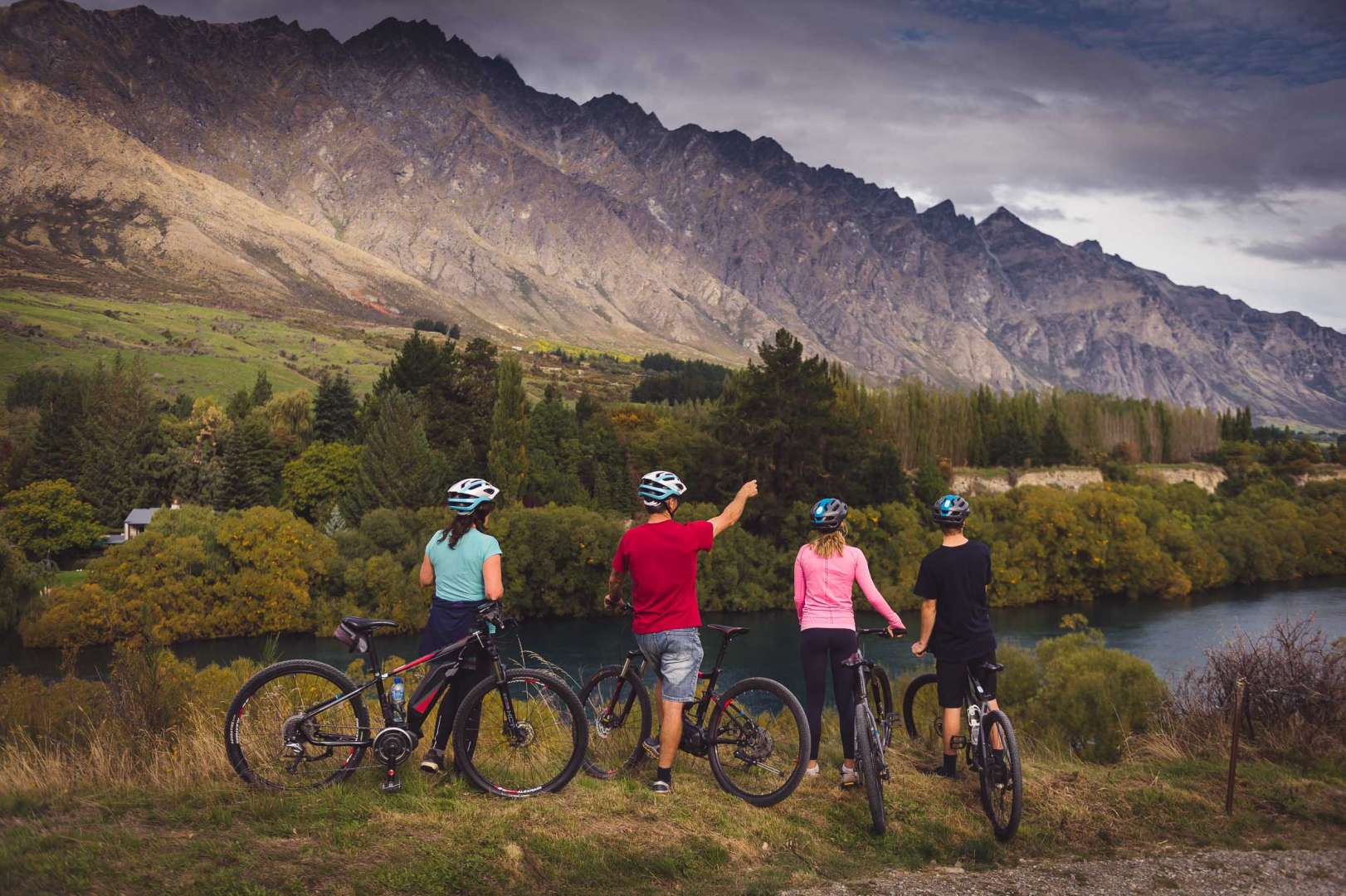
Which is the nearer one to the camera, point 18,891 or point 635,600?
point 18,891

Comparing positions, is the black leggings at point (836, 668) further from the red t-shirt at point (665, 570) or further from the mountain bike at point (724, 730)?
the red t-shirt at point (665, 570)

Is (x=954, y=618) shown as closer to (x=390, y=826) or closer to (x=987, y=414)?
(x=390, y=826)

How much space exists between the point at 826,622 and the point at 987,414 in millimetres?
108236

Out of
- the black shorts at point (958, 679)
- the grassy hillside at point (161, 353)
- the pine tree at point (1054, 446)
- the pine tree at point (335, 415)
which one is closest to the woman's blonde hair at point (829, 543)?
the black shorts at point (958, 679)

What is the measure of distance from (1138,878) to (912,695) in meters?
3.02

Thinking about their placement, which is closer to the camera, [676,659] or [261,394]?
[676,659]

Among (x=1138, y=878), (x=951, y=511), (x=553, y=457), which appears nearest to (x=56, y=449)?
(x=553, y=457)

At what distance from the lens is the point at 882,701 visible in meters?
9.11

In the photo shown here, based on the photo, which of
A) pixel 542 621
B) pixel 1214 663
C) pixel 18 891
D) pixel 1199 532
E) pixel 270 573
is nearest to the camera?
pixel 18 891

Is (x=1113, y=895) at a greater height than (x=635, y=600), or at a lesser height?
lesser

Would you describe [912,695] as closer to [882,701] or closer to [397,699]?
[882,701]

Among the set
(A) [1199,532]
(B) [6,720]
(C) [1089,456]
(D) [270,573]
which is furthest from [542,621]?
(C) [1089,456]

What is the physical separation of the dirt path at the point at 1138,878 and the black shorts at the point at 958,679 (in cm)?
148

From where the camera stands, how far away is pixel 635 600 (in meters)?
7.96
